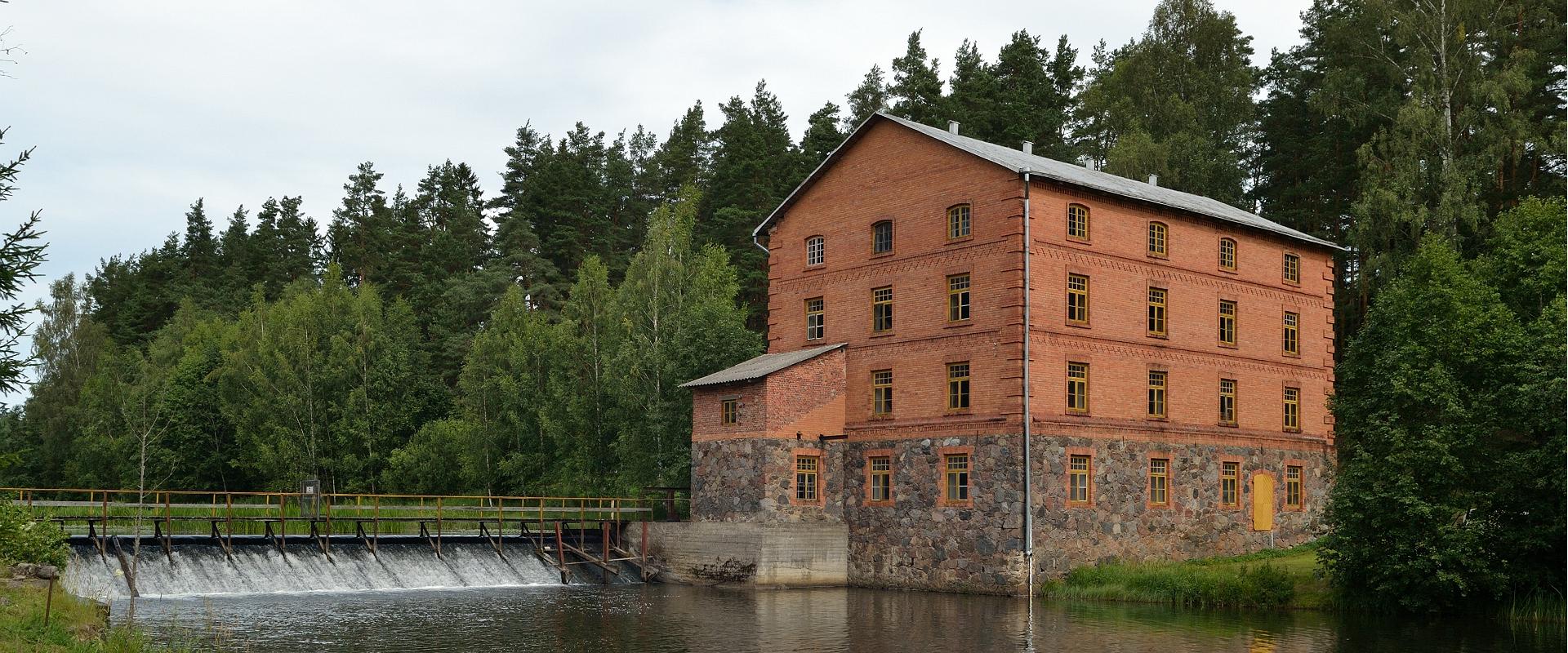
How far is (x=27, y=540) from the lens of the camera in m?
22.7

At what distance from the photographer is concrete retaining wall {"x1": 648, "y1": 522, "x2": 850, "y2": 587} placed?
37.8 meters

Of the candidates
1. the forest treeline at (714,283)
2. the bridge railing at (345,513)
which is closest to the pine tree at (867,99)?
the forest treeline at (714,283)

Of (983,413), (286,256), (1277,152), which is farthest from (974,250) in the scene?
(286,256)

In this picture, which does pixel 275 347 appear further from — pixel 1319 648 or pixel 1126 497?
pixel 1319 648

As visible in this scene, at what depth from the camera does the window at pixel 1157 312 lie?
3950cm

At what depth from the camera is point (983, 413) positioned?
36875 millimetres

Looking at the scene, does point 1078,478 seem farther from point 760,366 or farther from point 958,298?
point 760,366

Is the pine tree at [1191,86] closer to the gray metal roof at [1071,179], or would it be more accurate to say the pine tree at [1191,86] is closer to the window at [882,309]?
the gray metal roof at [1071,179]

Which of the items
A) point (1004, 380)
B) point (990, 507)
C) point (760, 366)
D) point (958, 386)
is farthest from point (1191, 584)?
point (760, 366)

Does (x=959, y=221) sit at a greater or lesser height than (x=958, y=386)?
greater

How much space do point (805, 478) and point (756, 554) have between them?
2.92 m

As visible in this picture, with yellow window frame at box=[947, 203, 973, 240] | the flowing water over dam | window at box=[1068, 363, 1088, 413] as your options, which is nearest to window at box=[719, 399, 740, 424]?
the flowing water over dam

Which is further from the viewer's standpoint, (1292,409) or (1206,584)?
(1292,409)

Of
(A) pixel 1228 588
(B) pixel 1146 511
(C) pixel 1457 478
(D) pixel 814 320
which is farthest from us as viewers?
(D) pixel 814 320
